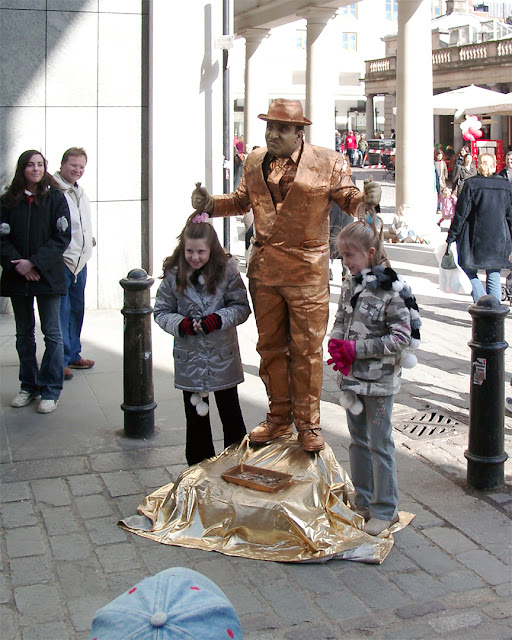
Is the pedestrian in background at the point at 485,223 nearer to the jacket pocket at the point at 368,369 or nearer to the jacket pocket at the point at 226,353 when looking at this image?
the jacket pocket at the point at 226,353

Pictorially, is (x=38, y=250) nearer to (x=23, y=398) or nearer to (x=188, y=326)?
(x=23, y=398)

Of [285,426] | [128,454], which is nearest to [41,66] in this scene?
[128,454]

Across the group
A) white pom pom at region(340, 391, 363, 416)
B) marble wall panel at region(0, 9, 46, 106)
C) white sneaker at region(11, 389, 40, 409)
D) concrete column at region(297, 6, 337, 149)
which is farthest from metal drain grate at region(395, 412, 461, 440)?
concrete column at region(297, 6, 337, 149)

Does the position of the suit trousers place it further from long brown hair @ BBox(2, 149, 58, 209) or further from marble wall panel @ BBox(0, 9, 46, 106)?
marble wall panel @ BBox(0, 9, 46, 106)

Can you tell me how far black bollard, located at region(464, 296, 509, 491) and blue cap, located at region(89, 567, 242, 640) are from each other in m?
Answer: 3.63

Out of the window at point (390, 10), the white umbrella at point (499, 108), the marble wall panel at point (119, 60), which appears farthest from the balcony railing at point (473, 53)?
the marble wall panel at point (119, 60)

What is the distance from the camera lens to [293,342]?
4719 mm

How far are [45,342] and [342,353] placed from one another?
277cm

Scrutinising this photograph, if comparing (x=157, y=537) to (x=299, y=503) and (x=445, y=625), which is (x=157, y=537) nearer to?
(x=299, y=503)

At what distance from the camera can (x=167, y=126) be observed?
1005 centimetres

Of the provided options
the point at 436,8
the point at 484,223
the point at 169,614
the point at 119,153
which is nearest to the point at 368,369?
the point at 169,614

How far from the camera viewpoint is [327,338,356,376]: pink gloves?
4.25 meters

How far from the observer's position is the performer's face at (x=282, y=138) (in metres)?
4.57

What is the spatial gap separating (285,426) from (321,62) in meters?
16.5
